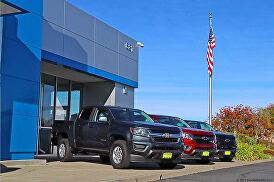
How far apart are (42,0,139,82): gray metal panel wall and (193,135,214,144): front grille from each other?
671 cm

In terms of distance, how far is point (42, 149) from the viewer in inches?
813

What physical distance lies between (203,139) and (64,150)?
206 inches

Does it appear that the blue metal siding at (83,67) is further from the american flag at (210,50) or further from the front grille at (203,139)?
the front grille at (203,139)

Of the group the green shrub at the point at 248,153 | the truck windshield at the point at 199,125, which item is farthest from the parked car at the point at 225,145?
the green shrub at the point at 248,153

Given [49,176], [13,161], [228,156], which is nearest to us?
[49,176]

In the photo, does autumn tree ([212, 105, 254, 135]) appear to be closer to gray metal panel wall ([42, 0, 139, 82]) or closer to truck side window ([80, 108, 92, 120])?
gray metal panel wall ([42, 0, 139, 82])

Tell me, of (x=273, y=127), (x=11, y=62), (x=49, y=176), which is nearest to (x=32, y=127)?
(x=11, y=62)

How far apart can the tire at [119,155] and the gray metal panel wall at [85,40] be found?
6.36 m

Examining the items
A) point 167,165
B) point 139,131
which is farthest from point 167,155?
point 167,165

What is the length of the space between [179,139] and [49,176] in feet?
15.4

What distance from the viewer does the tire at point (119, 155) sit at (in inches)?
510

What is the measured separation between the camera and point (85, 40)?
2089 cm

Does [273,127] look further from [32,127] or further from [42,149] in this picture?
[32,127]

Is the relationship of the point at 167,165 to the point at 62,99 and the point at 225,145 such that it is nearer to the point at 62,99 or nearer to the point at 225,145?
the point at 225,145
